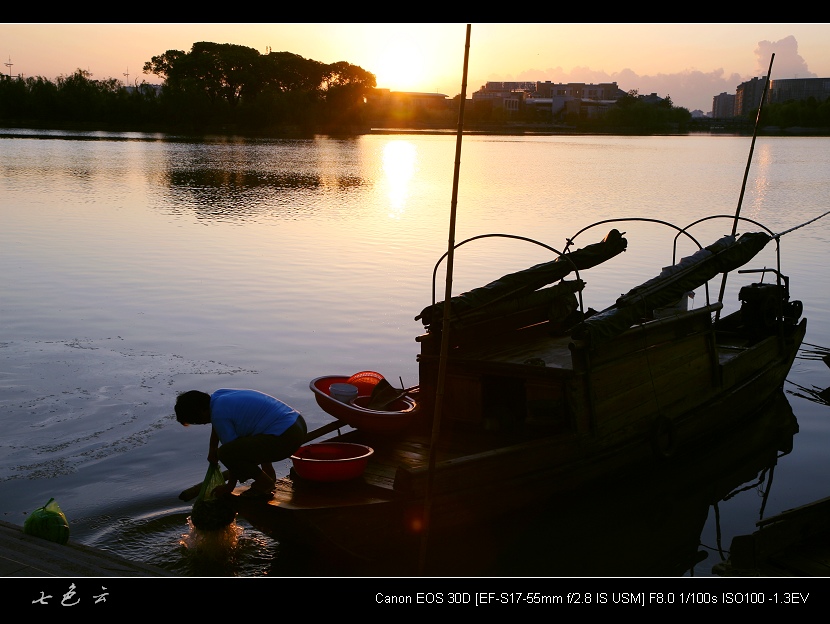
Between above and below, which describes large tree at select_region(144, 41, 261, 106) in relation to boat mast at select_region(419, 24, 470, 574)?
above

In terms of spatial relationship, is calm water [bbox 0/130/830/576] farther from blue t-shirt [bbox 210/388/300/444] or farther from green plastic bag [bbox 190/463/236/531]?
blue t-shirt [bbox 210/388/300/444]

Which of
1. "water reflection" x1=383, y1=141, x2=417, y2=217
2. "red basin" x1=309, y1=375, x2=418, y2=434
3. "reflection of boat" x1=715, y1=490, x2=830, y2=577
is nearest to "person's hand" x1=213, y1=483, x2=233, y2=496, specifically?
"red basin" x1=309, y1=375, x2=418, y2=434

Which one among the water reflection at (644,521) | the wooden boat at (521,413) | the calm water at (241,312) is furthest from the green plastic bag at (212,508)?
the water reflection at (644,521)

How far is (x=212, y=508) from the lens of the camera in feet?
26.9

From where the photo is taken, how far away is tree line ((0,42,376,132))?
112250mm

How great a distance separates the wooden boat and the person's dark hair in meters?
1.14

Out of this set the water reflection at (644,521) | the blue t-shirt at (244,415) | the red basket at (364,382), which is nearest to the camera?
the blue t-shirt at (244,415)

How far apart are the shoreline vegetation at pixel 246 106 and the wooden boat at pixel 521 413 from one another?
364 ft

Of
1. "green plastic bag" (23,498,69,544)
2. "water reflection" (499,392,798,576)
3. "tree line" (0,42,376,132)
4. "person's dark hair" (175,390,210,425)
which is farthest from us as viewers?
"tree line" (0,42,376,132)

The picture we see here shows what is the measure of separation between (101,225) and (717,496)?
25938mm

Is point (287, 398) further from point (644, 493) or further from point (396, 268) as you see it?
point (396, 268)

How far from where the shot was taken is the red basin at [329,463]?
8289 mm

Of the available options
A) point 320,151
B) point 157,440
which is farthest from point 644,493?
point 320,151

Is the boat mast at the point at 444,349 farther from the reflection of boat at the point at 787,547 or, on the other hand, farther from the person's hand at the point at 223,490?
the reflection of boat at the point at 787,547
